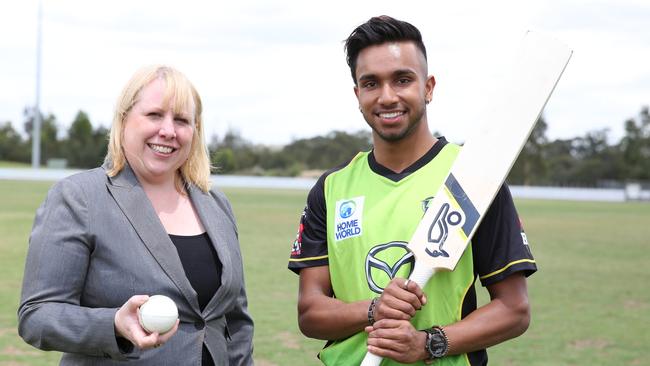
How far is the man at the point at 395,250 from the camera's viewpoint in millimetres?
2330

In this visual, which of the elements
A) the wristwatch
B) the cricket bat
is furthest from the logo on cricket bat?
→ the wristwatch

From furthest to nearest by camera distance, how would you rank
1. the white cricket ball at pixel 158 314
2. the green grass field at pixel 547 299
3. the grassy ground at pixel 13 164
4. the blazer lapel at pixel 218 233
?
1. the grassy ground at pixel 13 164
2. the green grass field at pixel 547 299
3. the blazer lapel at pixel 218 233
4. the white cricket ball at pixel 158 314

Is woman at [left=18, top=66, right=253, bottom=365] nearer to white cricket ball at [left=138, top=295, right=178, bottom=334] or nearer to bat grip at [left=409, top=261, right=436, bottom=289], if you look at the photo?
white cricket ball at [left=138, top=295, right=178, bottom=334]

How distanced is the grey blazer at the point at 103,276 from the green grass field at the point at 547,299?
3.54 metres

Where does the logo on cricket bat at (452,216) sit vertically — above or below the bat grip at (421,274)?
above

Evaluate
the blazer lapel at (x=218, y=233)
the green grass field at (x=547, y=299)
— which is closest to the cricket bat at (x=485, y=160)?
the blazer lapel at (x=218, y=233)

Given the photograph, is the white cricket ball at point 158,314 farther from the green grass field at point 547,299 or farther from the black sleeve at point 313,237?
the green grass field at point 547,299

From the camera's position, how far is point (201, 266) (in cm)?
243

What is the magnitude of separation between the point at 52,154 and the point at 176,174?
224 feet

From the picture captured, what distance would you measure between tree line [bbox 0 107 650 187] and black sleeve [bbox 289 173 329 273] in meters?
52.3

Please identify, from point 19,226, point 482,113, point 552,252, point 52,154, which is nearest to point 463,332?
point 482,113

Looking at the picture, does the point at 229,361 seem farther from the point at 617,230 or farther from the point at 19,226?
the point at 617,230

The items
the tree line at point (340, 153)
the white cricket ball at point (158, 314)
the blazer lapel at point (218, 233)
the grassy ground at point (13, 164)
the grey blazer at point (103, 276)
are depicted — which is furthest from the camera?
the grassy ground at point (13, 164)

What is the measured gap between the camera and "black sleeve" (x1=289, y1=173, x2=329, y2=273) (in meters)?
2.57
